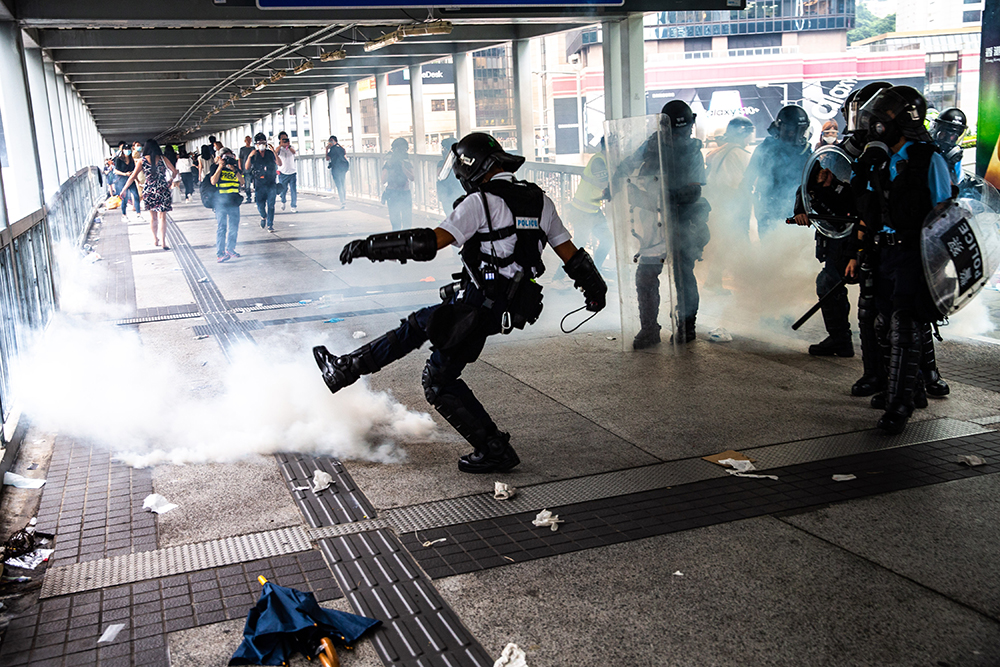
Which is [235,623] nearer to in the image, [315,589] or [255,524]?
[315,589]

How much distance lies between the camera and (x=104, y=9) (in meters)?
7.56

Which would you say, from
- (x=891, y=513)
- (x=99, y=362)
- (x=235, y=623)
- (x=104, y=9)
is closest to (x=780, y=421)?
(x=891, y=513)

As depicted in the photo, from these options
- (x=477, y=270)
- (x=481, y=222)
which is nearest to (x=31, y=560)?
(x=477, y=270)

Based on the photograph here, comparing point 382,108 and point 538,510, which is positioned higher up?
point 382,108

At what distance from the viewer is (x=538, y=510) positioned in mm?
3963

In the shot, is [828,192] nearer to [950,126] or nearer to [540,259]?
[540,259]

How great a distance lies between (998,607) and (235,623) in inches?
104

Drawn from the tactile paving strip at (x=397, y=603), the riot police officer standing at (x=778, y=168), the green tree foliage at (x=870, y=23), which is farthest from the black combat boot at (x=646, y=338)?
the green tree foliage at (x=870, y=23)

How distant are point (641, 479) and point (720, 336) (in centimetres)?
331

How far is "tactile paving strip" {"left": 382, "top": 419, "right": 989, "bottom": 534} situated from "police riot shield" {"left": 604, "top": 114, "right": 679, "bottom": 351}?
7.33 ft

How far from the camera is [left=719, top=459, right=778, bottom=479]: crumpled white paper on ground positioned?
14.0 ft

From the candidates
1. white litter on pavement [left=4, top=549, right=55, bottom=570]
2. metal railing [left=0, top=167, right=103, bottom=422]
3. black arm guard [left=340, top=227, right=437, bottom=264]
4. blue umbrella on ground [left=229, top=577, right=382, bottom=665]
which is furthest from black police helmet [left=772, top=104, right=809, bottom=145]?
white litter on pavement [left=4, top=549, right=55, bottom=570]

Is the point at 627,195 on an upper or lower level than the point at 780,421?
upper

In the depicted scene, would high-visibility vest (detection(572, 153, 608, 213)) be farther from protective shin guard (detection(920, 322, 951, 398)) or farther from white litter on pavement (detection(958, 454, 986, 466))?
white litter on pavement (detection(958, 454, 986, 466))
